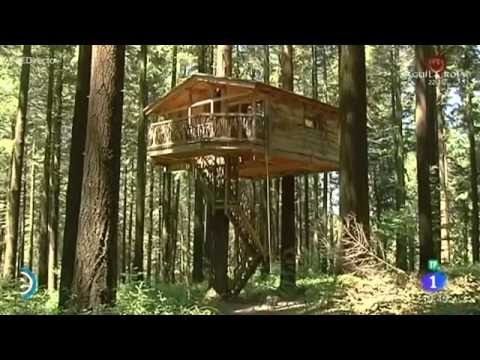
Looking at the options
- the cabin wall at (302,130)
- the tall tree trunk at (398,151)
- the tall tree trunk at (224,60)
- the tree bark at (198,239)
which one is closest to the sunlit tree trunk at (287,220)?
the cabin wall at (302,130)

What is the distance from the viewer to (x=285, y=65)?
554 inches

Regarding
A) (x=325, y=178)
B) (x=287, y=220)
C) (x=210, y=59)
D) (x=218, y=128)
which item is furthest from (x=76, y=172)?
(x=325, y=178)

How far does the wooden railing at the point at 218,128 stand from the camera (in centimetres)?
1217

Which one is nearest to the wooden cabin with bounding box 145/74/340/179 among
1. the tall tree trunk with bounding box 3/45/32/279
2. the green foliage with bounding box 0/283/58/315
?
the tall tree trunk with bounding box 3/45/32/279

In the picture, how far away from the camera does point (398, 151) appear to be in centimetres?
1560

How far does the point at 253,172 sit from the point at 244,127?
2843mm

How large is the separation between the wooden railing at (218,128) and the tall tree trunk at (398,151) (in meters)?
3.13

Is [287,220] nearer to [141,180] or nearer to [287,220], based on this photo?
[287,220]

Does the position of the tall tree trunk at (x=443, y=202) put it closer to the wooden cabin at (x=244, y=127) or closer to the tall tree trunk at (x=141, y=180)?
the wooden cabin at (x=244, y=127)

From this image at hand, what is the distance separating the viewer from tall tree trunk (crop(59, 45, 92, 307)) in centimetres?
875

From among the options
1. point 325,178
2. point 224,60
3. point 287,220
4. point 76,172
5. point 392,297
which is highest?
point 224,60

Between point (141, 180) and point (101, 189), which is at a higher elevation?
point (141, 180)

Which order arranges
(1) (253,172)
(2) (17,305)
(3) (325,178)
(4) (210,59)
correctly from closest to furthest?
(2) (17,305) → (1) (253,172) → (4) (210,59) → (3) (325,178)
